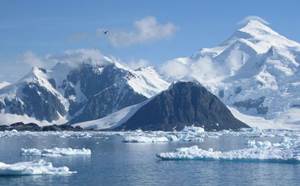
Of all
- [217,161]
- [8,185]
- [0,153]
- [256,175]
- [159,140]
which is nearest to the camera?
[8,185]

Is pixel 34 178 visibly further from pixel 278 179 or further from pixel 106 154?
pixel 106 154

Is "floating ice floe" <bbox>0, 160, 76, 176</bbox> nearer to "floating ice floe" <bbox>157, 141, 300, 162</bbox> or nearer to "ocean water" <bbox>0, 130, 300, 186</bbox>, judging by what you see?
"ocean water" <bbox>0, 130, 300, 186</bbox>

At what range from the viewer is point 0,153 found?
106 metres

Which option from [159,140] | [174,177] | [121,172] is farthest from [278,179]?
[159,140]

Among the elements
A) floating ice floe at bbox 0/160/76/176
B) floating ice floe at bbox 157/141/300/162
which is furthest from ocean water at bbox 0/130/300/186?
floating ice floe at bbox 0/160/76/176

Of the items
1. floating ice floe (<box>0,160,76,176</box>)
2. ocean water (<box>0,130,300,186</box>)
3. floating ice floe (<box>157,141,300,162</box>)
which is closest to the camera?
ocean water (<box>0,130,300,186</box>)

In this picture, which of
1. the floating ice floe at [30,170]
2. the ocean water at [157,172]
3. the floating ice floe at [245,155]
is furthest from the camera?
the floating ice floe at [245,155]

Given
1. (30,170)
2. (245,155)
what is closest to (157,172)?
(30,170)

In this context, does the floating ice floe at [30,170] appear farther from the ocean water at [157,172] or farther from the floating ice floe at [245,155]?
the floating ice floe at [245,155]

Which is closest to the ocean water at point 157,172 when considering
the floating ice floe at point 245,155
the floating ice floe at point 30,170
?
the floating ice floe at point 245,155

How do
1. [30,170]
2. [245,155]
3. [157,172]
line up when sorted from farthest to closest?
[245,155] < [157,172] < [30,170]

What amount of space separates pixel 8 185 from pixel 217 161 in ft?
110

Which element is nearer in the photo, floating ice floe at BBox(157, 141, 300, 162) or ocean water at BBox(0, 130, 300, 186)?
ocean water at BBox(0, 130, 300, 186)

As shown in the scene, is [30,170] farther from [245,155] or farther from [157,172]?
[245,155]
